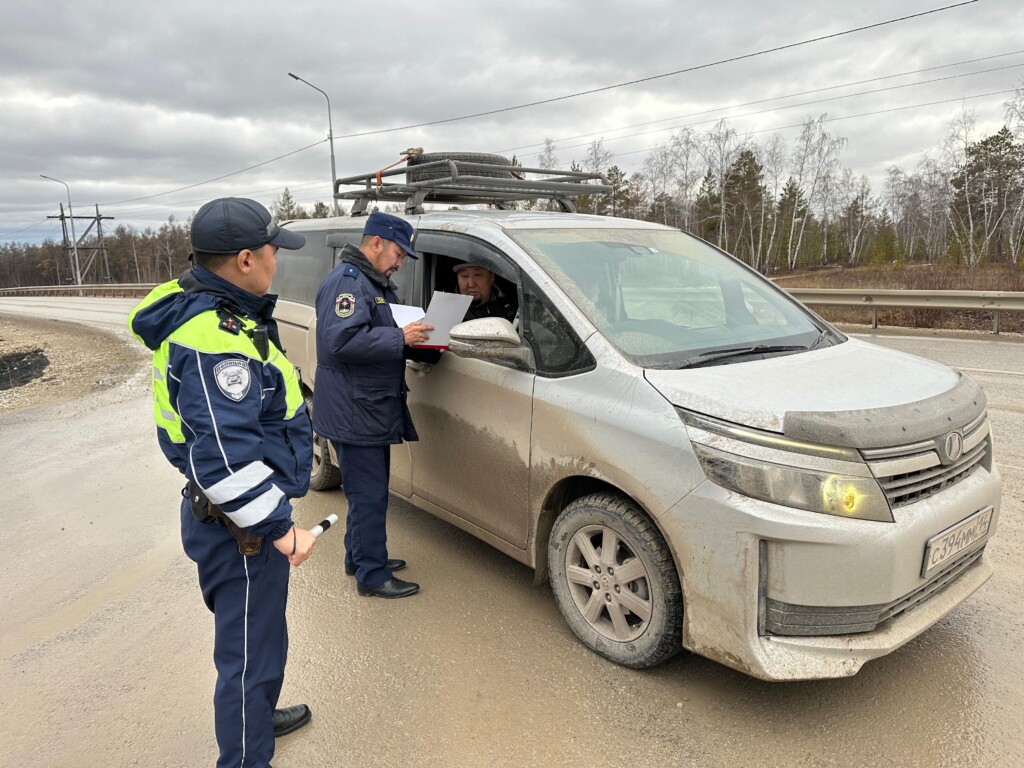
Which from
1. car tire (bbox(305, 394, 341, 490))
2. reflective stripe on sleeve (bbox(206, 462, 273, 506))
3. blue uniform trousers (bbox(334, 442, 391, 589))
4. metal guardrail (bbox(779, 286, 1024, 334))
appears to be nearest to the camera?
reflective stripe on sleeve (bbox(206, 462, 273, 506))

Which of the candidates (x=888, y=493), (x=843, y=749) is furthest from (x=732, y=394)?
(x=843, y=749)

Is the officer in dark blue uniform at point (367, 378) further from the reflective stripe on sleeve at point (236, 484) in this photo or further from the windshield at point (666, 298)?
the reflective stripe on sleeve at point (236, 484)

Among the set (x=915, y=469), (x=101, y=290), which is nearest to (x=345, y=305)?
(x=915, y=469)

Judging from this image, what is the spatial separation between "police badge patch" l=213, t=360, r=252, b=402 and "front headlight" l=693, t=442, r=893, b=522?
1.62m

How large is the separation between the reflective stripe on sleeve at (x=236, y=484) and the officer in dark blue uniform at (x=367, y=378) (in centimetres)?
130

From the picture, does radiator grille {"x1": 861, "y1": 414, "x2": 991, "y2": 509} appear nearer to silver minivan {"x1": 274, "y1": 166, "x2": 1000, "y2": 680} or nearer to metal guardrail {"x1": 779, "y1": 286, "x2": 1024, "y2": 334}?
silver minivan {"x1": 274, "y1": 166, "x2": 1000, "y2": 680}

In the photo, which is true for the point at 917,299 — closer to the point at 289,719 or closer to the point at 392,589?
the point at 392,589

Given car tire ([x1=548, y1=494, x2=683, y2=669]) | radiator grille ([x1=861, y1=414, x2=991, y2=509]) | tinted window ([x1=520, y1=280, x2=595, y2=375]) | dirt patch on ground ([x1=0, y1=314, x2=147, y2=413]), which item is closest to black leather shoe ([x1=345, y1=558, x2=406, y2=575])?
car tire ([x1=548, y1=494, x2=683, y2=669])

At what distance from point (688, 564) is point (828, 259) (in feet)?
225

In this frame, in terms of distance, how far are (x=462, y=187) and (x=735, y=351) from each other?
220 cm

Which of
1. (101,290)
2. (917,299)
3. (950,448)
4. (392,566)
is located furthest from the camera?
(101,290)

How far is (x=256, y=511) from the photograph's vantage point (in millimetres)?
1902

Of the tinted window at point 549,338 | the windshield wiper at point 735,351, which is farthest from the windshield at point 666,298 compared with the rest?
the tinted window at point 549,338

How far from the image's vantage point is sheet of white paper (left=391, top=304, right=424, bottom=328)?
11.1 ft
